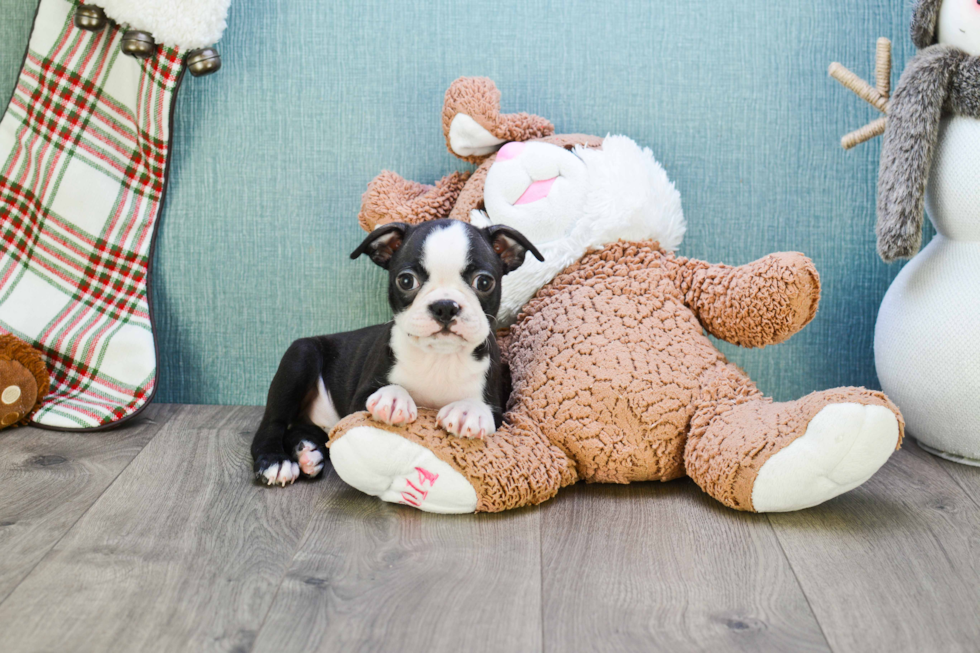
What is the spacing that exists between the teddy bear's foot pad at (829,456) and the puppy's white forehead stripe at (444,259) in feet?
2.06

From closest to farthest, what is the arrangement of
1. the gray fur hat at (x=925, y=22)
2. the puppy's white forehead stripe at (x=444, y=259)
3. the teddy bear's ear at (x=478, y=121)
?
the puppy's white forehead stripe at (x=444, y=259) < the gray fur hat at (x=925, y=22) < the teddy bear's ear at (x=478, y=121)

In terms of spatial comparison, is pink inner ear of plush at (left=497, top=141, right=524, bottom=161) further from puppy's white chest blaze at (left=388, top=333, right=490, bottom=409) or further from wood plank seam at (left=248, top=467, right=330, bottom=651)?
wood plank seam at (left=248, top=467, right=330, bottom=651)

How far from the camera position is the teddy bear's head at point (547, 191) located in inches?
69.3

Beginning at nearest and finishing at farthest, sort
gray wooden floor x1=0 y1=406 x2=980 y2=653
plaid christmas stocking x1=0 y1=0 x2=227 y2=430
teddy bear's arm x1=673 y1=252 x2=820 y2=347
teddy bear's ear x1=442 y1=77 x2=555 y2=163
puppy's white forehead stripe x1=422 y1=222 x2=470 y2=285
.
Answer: gray wooden floor x1=0 y1=406 x2=980 y2=653 → puppy's white forehead stripe x1=422 y1=222 x2=470 y2=285 → teddy bear's arm x1=673 y1=252 x2=820 y2=347 → teddy bear's ear x1=442 y1=77 x2=555 y2=163 → plaid christmas stocking x1=0 y1=0 x2=227 y2=430

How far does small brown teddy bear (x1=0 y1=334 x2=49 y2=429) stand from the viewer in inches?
72.7

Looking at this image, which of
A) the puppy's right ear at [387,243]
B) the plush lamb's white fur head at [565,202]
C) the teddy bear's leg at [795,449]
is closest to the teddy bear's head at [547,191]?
the plush lamb's white fur head at [565,202]

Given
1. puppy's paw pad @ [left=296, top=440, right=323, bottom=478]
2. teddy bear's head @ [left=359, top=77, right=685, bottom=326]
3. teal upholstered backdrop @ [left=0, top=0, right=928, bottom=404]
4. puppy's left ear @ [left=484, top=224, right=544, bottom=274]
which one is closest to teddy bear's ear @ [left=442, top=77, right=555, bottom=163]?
teddy bear's head @ [left=359, top=77, right=685, bottom=326]

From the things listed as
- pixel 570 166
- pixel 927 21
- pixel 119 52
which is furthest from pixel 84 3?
pixel 927 21

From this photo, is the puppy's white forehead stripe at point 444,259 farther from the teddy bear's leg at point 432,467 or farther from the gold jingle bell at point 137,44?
the gold jingle bell at point 137,44

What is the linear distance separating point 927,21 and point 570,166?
30.7 inches

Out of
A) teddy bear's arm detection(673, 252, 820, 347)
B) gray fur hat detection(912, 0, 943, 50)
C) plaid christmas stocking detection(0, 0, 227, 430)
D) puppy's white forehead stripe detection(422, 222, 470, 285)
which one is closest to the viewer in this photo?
puppy's white forehead stripe detection(422, 222, 470, 285)

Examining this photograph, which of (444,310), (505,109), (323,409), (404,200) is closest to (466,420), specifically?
(444,310)

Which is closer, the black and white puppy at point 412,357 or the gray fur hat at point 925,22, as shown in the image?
the black and white puppy at point 412,357

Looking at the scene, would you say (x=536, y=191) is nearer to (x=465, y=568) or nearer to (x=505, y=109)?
(x=505, y=109)
